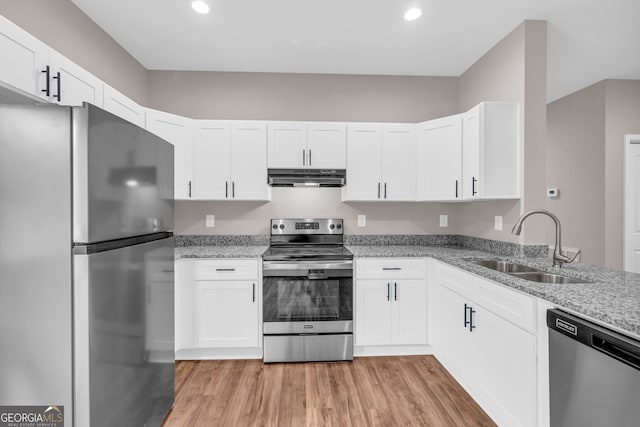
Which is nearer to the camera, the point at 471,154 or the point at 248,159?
the point at 471,154

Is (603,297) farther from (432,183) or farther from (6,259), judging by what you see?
(6,259)

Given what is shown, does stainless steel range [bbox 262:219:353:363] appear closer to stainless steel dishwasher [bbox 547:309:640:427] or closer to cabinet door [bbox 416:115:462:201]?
cabinet door [bbox 416:115:462:201]

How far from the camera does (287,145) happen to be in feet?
9.68

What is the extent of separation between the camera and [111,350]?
3.97 ft

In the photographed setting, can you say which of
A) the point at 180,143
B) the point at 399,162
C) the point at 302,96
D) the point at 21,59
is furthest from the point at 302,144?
the point at 21,59

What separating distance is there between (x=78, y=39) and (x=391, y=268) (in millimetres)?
3014

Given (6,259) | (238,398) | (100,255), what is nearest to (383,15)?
(100,255)

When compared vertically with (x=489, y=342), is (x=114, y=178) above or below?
above

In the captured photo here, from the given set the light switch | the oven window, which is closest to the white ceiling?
the light switch

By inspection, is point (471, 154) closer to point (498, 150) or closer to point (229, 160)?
point (498, 150)

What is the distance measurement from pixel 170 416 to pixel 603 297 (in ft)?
7.99

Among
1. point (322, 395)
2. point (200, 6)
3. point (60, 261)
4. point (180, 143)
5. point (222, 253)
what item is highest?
point (200, 6)

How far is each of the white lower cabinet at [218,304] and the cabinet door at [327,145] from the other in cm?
113

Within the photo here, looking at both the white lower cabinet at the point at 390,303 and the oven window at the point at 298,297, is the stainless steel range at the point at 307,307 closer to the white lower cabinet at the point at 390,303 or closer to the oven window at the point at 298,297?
the oven window at the point at 298,297
